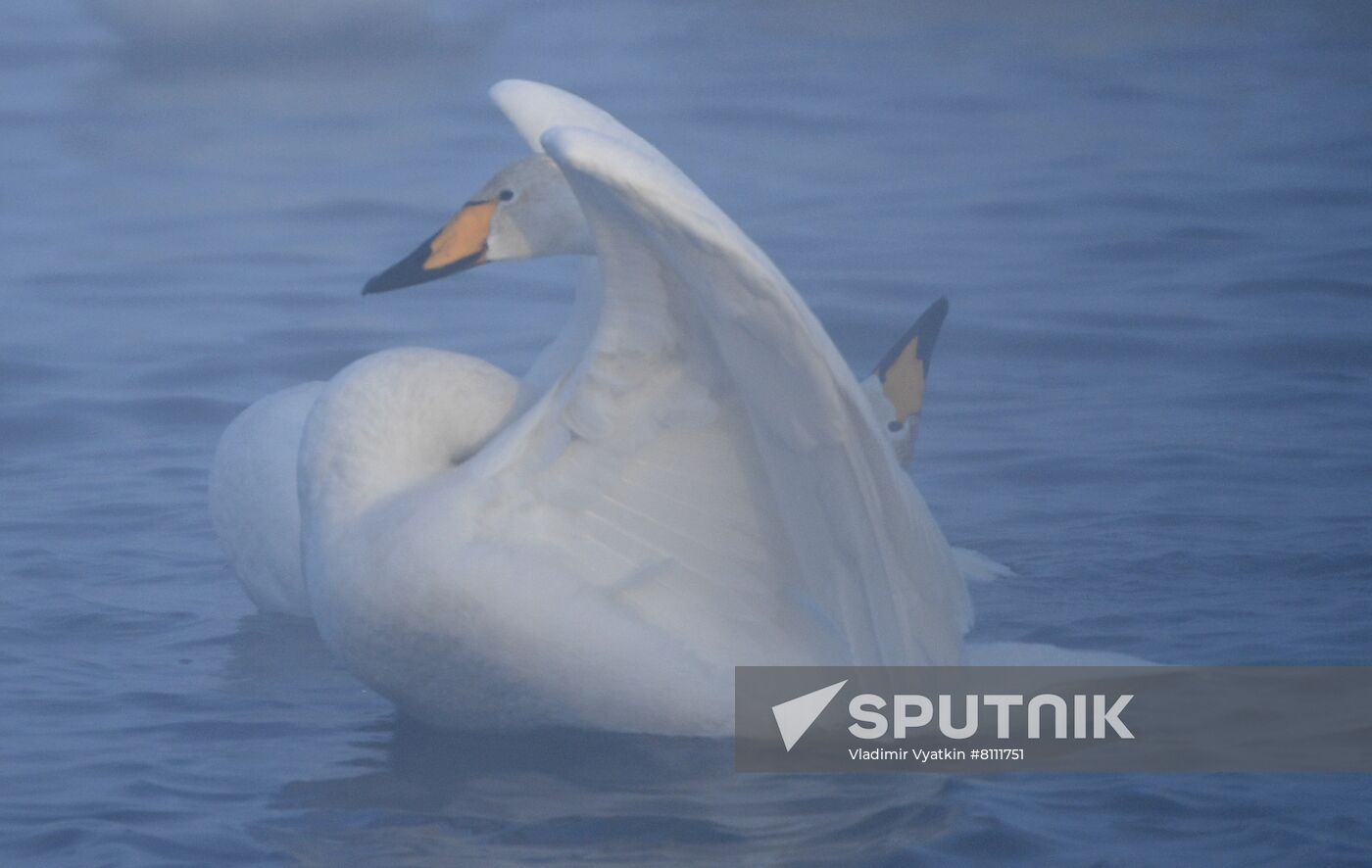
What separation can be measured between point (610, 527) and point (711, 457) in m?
0.25

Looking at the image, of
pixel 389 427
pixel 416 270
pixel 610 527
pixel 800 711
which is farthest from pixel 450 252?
pixel 800 711

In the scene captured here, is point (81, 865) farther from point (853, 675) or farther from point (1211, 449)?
point (1211, 449)

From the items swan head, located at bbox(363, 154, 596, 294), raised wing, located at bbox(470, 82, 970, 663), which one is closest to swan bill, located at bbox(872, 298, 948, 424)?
swan head, located at bbox(363, 154, 596, 294)

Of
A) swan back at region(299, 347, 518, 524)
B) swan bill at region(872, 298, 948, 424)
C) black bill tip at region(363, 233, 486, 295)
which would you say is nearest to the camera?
swan back at region(299, 347, 518, 524)

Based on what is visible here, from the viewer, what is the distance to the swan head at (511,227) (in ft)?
14.8

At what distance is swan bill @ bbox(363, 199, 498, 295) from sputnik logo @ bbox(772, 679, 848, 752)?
4.23 ft

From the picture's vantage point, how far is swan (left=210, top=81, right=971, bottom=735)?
3746 millimetres

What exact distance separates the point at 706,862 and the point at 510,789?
54cm

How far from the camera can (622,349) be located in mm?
3709

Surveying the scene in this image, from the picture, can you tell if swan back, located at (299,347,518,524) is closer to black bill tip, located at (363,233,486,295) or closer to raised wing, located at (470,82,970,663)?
raised wing, located at (470,82,970,663)

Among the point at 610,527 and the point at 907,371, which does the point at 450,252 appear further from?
the point at 907,371

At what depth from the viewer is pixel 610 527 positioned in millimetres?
4066

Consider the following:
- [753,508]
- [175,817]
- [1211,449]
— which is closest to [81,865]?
[175,817]

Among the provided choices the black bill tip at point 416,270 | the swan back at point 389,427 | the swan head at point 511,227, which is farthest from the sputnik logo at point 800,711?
the black bill tip at point 416,270
